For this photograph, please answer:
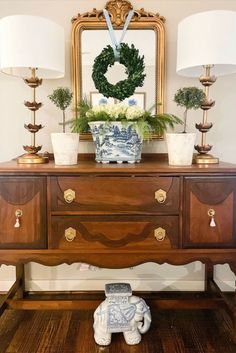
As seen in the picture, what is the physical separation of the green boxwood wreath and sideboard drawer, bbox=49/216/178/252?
68cm

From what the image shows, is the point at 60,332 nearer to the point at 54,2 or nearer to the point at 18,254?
the point at 18,254

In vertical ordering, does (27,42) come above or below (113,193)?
above

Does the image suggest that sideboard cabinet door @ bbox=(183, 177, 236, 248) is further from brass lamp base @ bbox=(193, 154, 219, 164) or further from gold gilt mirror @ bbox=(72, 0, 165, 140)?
gold gilt mirror @ bbox=(72, 0, 165, 140)

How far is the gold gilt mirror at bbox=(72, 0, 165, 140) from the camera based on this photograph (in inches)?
72.9

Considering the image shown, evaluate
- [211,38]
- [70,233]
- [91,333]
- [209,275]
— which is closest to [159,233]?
[70,233]

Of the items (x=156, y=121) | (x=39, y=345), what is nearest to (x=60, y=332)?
(x=39, y=345)

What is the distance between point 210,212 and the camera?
1402 millimetres

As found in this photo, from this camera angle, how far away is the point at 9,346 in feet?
4.97

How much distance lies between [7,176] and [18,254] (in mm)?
371

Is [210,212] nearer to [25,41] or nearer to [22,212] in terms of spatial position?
[22,212]

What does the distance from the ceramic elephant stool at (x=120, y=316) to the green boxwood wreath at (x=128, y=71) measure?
3.41ft

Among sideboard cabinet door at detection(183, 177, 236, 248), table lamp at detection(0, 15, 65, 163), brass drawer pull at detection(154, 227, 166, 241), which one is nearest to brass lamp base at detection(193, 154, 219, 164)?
sideboard cabinet door at detection(183, 177, 236, 248)

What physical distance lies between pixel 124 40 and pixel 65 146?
0.84 metres

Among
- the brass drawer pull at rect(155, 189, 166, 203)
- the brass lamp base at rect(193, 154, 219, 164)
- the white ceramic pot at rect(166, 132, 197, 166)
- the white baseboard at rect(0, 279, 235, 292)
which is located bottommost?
the white baseboard at rect(0, 279, 235, 292)
